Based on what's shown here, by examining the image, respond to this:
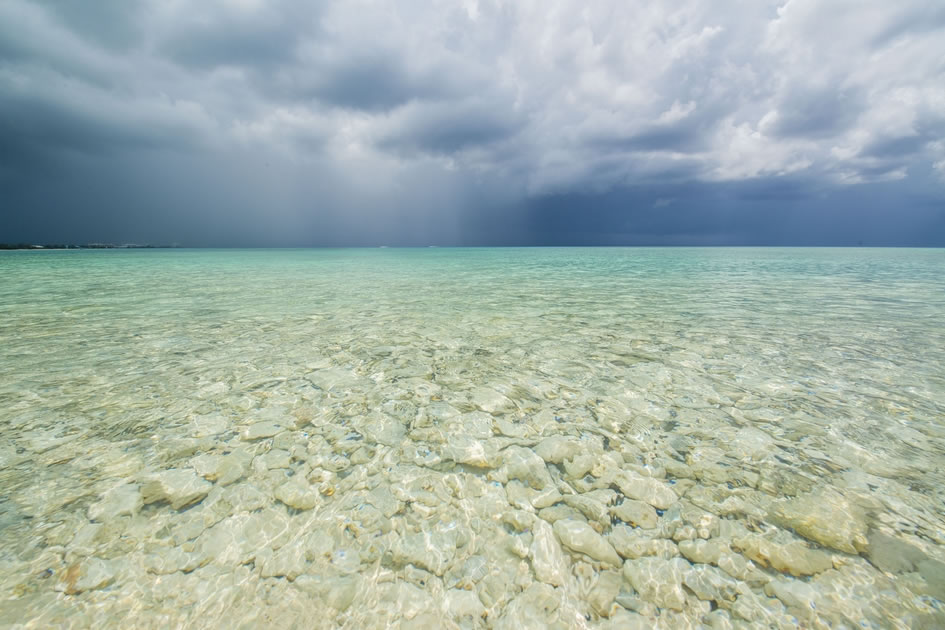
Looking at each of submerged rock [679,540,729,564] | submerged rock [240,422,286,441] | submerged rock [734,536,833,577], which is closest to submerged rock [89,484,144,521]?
submerged rock [240,422,286,441]

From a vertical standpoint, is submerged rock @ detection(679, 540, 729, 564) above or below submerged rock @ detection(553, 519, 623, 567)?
above

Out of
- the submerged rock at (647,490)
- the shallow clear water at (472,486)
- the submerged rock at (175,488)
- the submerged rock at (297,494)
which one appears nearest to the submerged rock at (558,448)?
the shallow clear water at (472,486)

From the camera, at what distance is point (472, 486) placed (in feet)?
11.2

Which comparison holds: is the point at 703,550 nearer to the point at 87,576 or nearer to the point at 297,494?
the point at 297,494

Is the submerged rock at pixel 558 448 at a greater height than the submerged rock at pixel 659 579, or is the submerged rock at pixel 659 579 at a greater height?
the submerged rock at pixel 558 448

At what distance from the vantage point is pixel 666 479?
3432 millimetres

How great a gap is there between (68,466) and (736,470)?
6.52m

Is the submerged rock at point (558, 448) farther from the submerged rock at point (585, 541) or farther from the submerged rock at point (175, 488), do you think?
the submerged rock at point (175, 488)

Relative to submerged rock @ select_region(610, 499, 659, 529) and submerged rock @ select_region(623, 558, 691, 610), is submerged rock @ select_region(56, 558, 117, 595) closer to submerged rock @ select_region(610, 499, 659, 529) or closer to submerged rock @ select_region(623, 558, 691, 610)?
submerged rock @ select_region(623, 558, 691, 610)

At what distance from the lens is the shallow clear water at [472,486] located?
2326mm

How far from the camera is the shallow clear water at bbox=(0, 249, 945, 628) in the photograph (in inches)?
91.6

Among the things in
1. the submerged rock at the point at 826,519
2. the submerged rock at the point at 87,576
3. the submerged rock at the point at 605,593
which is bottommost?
the submerged rock at the point at 605,593

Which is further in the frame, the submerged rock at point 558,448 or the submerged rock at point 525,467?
the submerged rock at point 558,448

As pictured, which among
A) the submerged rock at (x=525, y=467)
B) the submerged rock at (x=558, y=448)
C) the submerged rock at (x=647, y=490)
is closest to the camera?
the submerged rock at (x=647, y=490)
